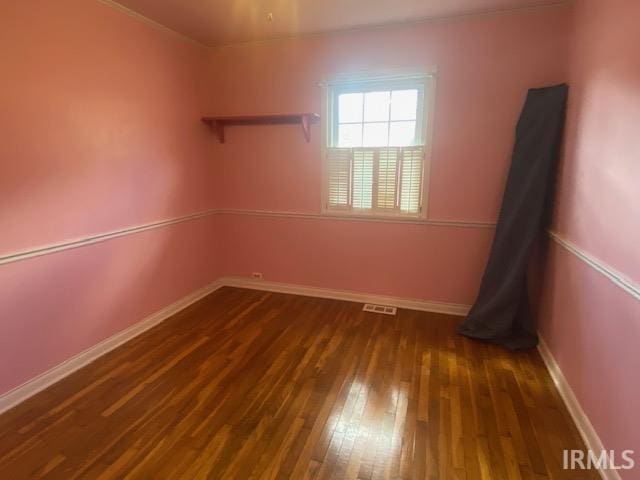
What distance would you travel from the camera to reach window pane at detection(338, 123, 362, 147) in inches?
120

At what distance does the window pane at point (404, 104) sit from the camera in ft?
9.33

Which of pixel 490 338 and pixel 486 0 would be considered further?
pixel 490 338

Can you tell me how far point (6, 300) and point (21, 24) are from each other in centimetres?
150

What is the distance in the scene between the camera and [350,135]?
10.1 ft

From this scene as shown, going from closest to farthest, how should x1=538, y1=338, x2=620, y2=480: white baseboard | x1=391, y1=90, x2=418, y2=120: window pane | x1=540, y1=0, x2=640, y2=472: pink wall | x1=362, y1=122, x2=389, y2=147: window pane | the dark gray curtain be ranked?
x1=540, y1=0, x2=640, y2=472: pink wall → x1=538, y1=338, x2=620, y2=480: white baseboard → the dark gray curtain → x1=391, y1=90, x2=418, y2=120: window pane → x1=362, y1=122, x2=389, y2=147: window pane

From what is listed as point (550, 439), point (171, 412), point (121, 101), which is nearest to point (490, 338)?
point (550, 439)

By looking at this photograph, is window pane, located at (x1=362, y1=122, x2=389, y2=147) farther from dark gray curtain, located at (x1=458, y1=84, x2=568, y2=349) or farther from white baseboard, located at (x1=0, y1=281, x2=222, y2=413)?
white baseboard, located at (x1=0, y1=281, x2=222, y2=413)

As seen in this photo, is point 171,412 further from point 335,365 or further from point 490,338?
point 490,338

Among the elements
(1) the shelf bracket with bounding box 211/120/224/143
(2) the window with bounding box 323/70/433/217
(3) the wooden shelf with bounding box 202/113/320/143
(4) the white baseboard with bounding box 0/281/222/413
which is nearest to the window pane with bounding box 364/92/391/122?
(2) the window with bounding box 323/70/433/217

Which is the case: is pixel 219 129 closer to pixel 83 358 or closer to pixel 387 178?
pixel 387 178

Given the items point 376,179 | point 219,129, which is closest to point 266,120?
point 219,129

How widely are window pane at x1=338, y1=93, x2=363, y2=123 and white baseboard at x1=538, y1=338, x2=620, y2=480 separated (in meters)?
2.35

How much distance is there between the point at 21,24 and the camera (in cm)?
182

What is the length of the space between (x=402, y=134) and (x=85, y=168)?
7.89ft
